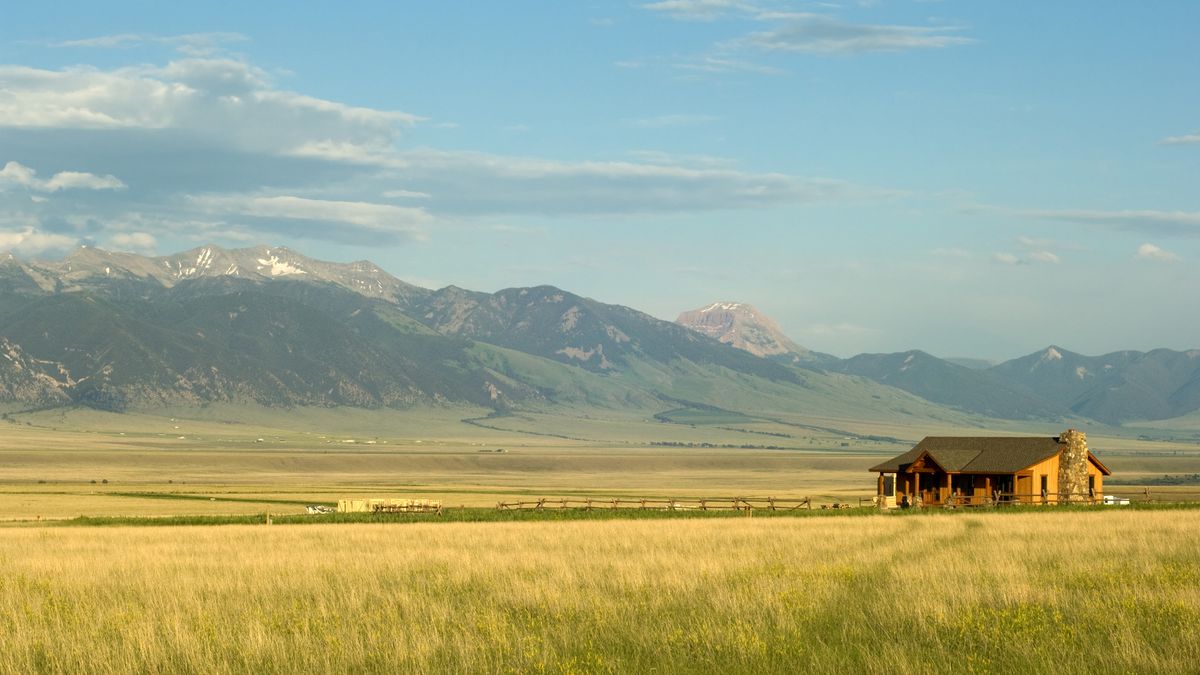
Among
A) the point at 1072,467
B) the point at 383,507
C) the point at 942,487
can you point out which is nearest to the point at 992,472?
the point at 942,487

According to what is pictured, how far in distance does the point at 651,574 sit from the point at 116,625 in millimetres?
11314

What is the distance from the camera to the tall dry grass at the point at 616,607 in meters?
18.1

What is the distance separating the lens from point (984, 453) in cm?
8281

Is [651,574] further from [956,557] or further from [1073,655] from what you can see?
[1073,655]

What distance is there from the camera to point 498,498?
10406 centimetres

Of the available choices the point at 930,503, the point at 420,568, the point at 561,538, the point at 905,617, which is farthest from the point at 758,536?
the point at 930,503

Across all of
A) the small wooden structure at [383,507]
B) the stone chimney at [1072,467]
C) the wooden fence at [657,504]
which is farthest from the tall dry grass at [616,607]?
the stone chimney at [1072,467]

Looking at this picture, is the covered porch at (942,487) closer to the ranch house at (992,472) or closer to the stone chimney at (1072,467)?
the ranch house at (992,472)

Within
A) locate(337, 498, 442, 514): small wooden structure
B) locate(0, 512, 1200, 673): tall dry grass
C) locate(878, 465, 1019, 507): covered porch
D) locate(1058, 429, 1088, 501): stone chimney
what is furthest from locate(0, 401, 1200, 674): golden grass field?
locate(1058, 429, 1088, 501): stone chimney

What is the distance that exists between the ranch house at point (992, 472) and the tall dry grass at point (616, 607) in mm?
39479

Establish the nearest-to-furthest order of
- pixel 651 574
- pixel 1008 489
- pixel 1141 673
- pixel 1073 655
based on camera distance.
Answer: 1. pixel 1141 673
2. pixel 1073 655
3. pixel 651 574
4. pixel 1008 489

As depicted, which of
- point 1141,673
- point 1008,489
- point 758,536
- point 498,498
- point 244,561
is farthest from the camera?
point 498,498

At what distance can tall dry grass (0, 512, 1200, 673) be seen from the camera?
18.1 m

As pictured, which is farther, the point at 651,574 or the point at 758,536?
the point at 758,536
